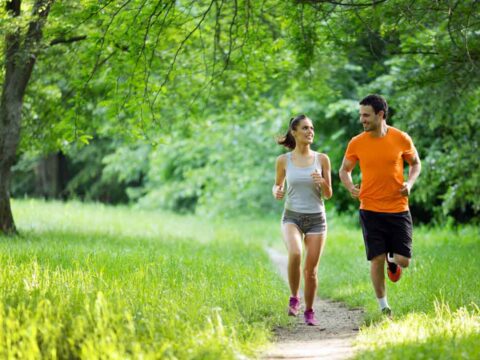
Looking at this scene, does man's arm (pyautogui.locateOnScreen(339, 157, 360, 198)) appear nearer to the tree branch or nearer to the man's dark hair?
the man's dark hair

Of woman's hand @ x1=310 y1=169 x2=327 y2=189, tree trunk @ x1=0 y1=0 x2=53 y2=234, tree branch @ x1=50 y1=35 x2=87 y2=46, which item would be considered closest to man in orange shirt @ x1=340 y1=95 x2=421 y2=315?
woman's hand @ x1=310 y1=169 x2=327 y2=189

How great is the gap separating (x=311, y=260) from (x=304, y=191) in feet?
2.47

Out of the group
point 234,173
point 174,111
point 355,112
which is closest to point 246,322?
point 174,111

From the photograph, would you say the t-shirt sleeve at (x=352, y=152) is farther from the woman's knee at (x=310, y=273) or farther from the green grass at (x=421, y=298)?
the green grass at (x=421, y=298)

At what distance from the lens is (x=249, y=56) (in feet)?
50.3

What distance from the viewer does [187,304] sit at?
7.36 meters

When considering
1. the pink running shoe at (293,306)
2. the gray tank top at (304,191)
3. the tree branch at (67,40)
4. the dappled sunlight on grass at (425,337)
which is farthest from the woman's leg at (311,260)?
the tree branch at (67,40)

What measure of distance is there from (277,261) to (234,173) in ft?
57.1

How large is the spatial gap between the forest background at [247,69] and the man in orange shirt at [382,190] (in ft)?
5.23

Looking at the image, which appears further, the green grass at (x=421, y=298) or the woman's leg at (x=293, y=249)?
the woman's leg at (x=293, y=249)

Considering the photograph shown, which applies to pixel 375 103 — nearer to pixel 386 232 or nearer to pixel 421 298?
pixel 386 232

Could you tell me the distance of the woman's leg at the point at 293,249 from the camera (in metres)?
8.70

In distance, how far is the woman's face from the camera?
8836mm

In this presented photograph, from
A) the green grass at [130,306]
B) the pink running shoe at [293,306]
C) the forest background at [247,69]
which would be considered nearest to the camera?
the green grass at [130,306]
